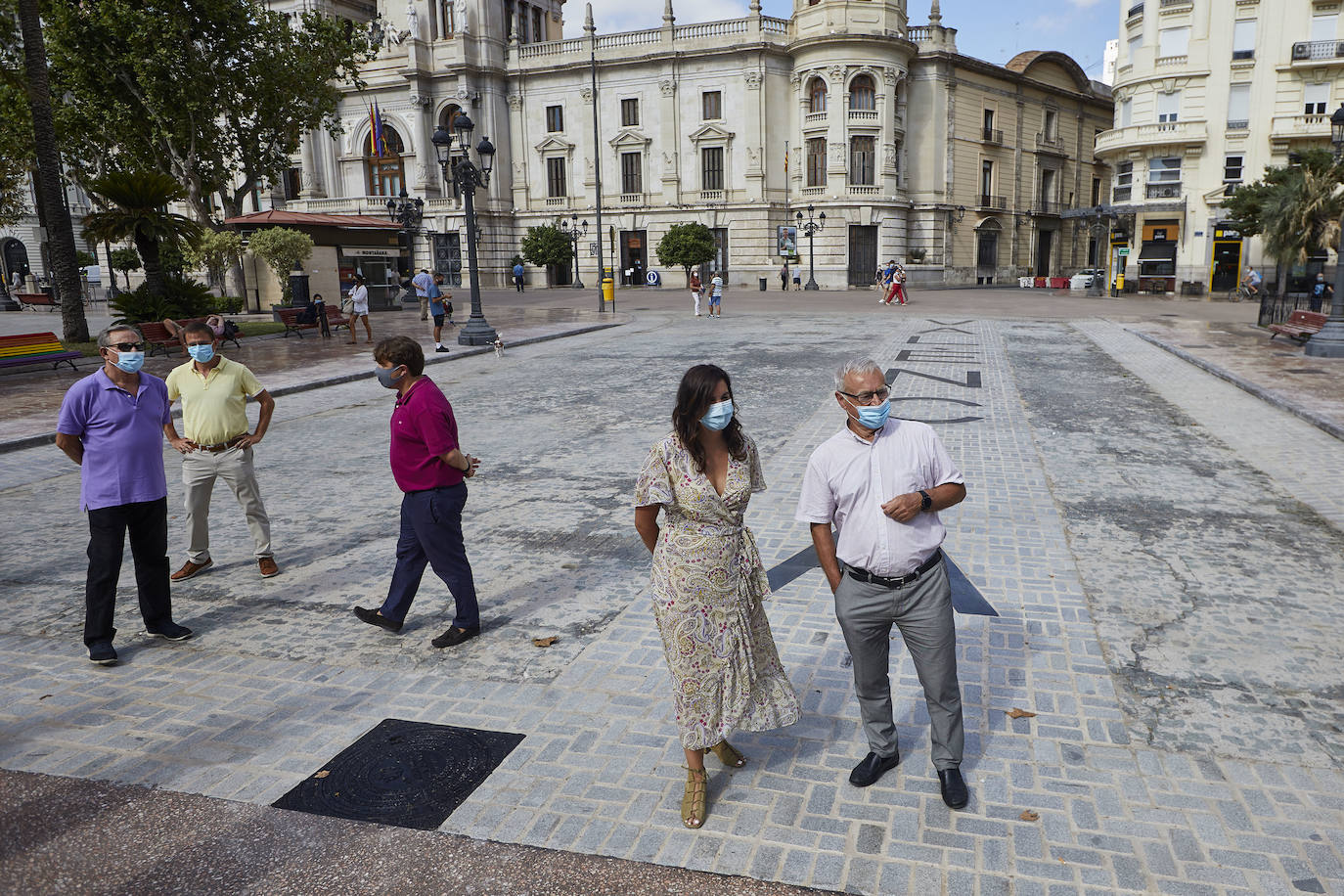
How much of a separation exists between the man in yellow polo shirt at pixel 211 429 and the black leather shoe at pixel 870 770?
4.33 m

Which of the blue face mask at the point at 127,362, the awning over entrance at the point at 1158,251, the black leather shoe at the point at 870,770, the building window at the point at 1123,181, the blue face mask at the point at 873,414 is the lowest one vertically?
the black leather shoe at the point at 870,770

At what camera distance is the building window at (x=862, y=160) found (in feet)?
165

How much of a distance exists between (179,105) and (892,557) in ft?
104

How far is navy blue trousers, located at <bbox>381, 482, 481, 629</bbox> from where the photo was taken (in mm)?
4977

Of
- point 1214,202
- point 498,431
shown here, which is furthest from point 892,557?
point 1214,202

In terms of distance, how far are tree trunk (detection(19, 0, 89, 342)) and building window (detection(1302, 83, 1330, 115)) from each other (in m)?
46.7

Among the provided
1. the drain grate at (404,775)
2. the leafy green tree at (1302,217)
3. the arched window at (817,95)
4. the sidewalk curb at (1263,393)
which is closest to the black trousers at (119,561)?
the drain grate at (404,775)

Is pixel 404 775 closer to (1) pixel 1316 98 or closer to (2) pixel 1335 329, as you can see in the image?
(2) pixel 1335 329

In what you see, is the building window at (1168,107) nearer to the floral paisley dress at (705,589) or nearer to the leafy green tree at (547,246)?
the leafy green tree at (547,246)

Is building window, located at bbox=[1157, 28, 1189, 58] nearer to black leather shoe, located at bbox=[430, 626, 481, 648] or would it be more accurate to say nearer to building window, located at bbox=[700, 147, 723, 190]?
building window, located at bbox=[700, 147, 723, 190]

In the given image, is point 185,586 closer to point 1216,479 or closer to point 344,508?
point 344,508

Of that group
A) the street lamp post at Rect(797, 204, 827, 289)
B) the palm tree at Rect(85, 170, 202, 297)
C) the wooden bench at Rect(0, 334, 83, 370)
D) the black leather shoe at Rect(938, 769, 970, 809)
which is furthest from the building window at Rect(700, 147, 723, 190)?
the black leather shoe at Rect(938, 769, 970, 809)

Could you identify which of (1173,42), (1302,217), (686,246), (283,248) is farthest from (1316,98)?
(283,248)

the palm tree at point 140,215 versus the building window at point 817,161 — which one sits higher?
the building window at point 817,161
